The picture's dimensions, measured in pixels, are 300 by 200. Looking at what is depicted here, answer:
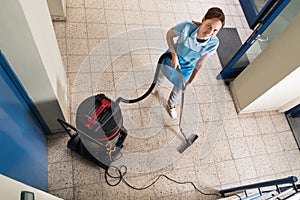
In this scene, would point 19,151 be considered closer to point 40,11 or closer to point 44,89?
point 44,89

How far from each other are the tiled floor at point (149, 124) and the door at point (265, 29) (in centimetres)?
26

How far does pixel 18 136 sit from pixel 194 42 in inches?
47.7

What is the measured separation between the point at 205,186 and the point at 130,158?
0.65 m

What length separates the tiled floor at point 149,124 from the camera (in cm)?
198

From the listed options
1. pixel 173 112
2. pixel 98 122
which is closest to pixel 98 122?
pixel 98 122

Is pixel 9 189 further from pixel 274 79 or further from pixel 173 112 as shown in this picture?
pixel 274 79

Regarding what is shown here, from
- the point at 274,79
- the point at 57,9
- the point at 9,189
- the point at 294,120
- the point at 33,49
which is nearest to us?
the point at 9,189

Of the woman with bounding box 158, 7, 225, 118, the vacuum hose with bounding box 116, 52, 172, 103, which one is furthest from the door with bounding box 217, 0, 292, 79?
the vacuum hose with bounding box 116, 52, 172, 103

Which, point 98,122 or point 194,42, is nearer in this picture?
point 98,122

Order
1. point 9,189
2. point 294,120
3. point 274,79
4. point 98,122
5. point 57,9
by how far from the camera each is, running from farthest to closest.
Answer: point 294,120 → point 57,9 → point 274,79 → point 98,122 → point 9,189

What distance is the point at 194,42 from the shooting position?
173 cm

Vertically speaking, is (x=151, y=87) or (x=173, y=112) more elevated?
(x=151, y=87)

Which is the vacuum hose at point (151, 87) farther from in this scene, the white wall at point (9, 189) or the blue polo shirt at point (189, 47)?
the white wall at point (9, 189)

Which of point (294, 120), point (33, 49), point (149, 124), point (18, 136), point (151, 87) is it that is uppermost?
point (33, 49)
